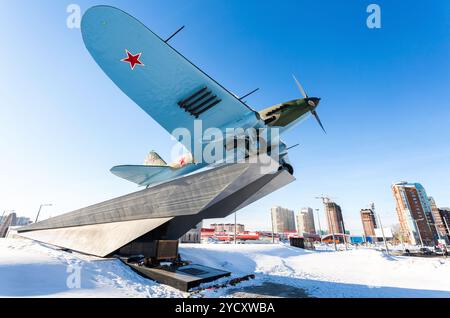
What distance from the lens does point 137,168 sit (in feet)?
60.4

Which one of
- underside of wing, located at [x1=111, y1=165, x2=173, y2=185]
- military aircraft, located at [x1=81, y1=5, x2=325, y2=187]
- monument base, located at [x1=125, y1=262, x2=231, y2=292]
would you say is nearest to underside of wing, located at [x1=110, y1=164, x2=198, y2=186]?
underside of wing, located at [x1=111, y1=165, x2=173, y2=185]

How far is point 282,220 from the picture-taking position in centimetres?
11144

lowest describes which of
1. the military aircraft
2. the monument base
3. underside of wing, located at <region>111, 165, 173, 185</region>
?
the monument base

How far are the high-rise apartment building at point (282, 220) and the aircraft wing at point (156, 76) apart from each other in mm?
103038

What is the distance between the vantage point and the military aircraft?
1009 cm

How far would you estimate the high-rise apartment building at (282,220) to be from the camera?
10975cm

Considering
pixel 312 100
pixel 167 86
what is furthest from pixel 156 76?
pixel 312 100

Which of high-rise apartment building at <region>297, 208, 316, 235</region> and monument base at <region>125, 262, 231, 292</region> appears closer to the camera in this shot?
monument base at <region>125, 262, 231, 292</region>

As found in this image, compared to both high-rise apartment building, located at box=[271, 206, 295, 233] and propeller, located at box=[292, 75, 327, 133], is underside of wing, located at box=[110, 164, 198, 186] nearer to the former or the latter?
propeller, located at box=[292, 75, 327, 133]

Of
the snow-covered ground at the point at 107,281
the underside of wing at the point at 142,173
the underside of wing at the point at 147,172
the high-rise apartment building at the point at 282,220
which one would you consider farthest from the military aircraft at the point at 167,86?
the high-rise apartment building at the point at 282,220

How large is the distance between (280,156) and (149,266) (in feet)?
32.4

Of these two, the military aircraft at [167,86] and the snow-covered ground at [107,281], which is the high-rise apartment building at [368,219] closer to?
the snow-covered ground at [107,281]

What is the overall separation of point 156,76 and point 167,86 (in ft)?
2.52

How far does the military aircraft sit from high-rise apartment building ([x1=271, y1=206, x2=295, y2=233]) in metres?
102
